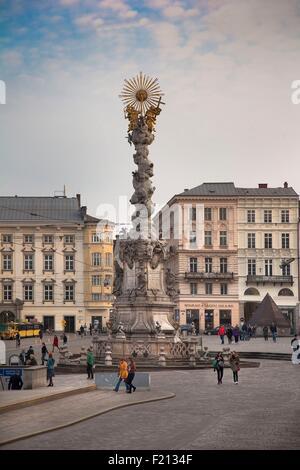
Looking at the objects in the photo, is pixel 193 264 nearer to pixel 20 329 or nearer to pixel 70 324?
pixel 70 324

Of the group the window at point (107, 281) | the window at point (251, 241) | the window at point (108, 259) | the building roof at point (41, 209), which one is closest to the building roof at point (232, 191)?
the window at point (251, 241)

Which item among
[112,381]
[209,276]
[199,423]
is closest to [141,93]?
[112,381]

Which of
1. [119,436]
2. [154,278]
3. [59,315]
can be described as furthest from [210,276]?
[119,436]

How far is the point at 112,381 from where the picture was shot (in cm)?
3134

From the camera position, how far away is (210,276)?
95625 mm

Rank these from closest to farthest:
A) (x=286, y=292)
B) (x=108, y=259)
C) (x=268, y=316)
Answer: (x=268, y=316) < (x=286, y=292) < (x=108, y=259)

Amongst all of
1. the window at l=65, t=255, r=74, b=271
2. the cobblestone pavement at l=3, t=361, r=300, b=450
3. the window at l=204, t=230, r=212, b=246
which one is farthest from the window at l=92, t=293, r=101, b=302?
the cobblestone pavement at l=3, t=361, r=300, b=450

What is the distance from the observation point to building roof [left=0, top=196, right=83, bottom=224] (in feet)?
331

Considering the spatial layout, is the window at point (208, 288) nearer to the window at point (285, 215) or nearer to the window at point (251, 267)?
the window at point (251, 267)

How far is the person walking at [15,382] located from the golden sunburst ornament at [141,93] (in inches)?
962

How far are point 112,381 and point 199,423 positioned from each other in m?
8.53

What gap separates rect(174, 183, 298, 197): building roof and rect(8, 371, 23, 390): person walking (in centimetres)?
6799

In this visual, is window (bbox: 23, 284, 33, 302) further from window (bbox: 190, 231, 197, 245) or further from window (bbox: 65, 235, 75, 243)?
window (bbox: 190, 231, 197, 245)
